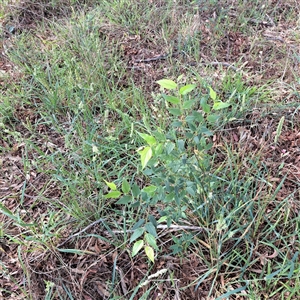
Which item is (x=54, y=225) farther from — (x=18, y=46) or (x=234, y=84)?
(x=18, y=46)

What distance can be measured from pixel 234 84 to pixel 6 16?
2.28m

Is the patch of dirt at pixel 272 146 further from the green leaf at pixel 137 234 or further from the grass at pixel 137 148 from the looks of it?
the green leaf at pixel 137 234

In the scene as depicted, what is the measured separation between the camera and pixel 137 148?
169 centimetres

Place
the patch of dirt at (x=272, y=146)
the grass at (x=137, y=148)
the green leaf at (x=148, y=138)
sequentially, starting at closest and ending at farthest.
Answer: the green leaf at (x=148, y=138) < the grass at (x=137, y=148) < the patch of dirt at (x=272, y=146)

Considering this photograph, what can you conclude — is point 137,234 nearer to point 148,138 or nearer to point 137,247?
point 137,247

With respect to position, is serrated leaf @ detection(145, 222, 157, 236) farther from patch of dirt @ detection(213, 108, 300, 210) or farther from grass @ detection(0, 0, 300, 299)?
patch of dirt @ detection(213, 108, 300, 210)

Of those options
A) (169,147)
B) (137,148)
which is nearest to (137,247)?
(169,147)

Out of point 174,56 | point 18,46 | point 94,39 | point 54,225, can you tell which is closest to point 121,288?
point 54,225

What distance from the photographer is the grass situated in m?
1.26

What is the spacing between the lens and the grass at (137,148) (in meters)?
1.26

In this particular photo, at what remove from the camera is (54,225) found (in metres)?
1.37

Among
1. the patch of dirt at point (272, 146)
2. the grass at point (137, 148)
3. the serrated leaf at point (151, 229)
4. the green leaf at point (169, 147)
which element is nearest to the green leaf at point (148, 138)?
the green leaf at point (169, 147)

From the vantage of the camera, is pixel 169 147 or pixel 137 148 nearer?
pixel 169 147

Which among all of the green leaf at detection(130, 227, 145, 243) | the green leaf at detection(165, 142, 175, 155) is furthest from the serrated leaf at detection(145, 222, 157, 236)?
the green leaf at detection(165, 142, 175, 155)
